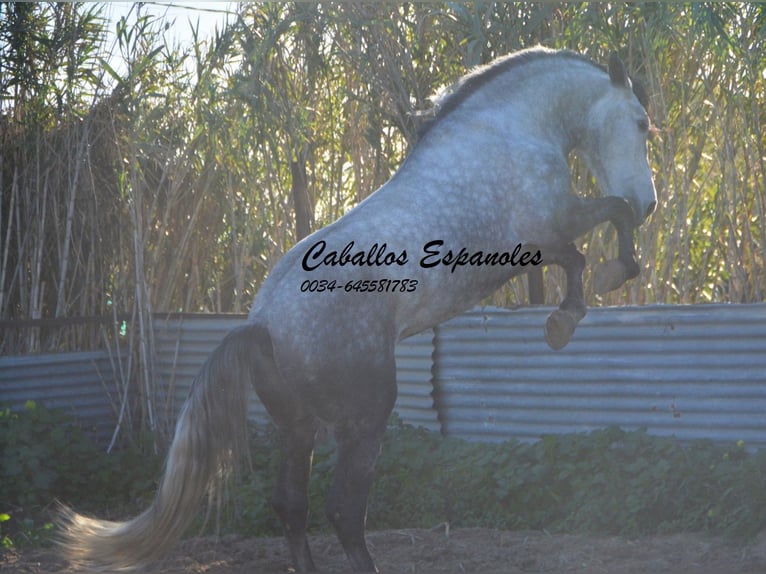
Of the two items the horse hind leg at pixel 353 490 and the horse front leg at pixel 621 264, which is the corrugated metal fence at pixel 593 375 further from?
the horse hind leg at pixel 353 490

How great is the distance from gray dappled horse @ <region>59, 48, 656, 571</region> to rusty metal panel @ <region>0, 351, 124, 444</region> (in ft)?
12.3

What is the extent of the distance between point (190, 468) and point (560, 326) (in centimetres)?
152

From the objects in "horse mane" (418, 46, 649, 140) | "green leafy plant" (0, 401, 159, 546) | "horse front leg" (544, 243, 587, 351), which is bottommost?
"green leafy plant" (0, 401, 159, 546)

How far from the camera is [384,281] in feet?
12.3

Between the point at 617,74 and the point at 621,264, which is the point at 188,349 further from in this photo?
the point at 617,74

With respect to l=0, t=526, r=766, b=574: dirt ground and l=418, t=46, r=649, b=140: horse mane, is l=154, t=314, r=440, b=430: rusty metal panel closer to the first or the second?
l=0, t=526, r=766, b=574: dirt ground

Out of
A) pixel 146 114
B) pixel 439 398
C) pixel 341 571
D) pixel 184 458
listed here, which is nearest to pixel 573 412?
pixel 439 398

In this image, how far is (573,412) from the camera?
5840 mm

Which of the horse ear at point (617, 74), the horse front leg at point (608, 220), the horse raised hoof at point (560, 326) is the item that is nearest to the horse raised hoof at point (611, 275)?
the horse front leg at point (608, 220)

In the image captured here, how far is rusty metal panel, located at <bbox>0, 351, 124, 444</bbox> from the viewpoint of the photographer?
23.9ft

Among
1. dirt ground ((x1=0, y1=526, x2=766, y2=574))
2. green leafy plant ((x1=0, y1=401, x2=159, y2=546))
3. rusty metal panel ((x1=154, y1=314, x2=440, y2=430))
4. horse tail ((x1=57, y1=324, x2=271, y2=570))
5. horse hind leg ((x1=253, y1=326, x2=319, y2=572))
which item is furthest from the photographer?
rusty metal panel ((x1=154, y1=314, x2=440, y2=430))

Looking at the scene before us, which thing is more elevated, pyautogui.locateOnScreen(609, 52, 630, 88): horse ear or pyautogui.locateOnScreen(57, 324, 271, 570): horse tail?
pyautogui.locateOnScreen(609, 52, 630, 88): horse ear

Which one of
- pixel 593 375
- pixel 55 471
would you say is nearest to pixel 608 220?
pixel 593 375

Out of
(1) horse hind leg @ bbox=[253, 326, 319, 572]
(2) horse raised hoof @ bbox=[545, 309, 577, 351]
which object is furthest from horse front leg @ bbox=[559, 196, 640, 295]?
(1) horse hind leg @ bbox=[253, 326, 319, 572]
